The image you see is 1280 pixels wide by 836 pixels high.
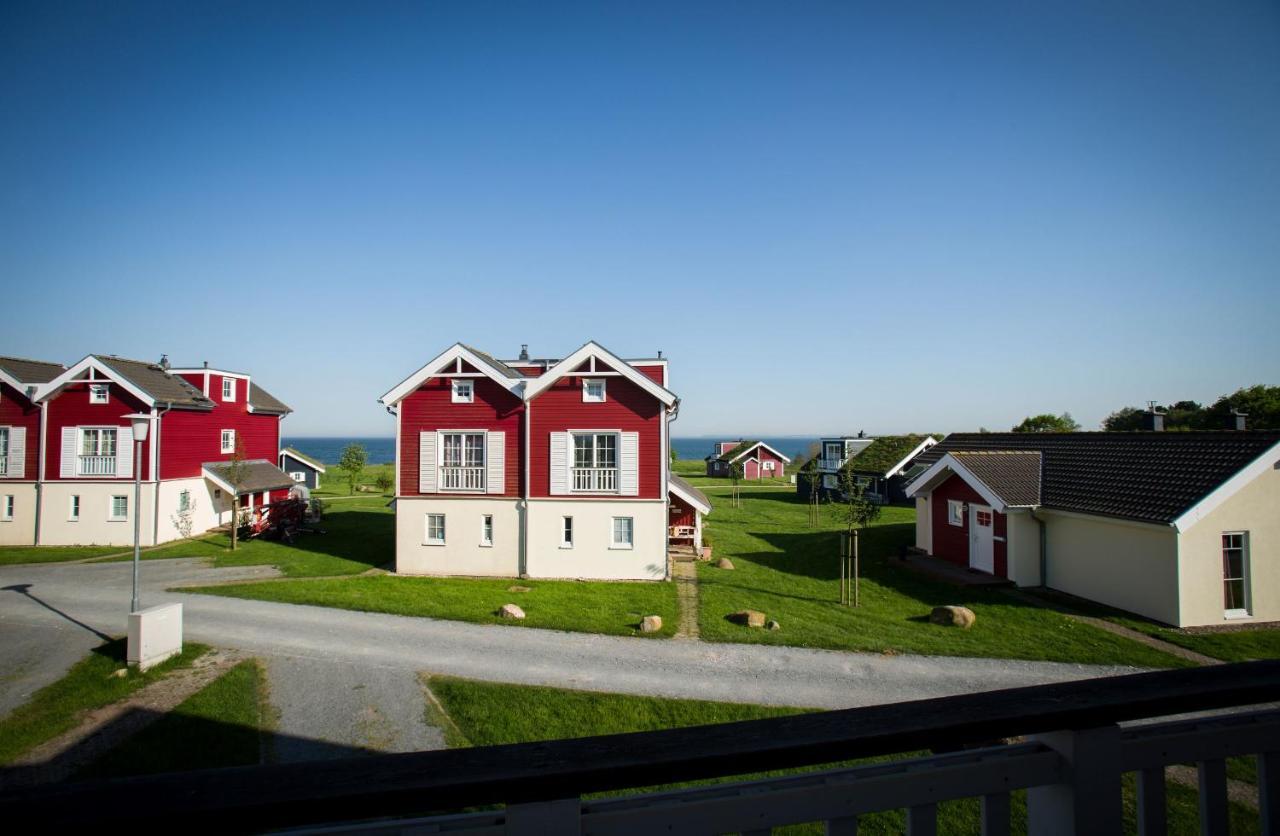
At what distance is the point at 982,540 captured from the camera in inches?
824

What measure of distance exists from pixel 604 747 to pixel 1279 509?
21845 mm

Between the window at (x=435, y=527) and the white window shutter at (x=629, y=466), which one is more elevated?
the white window shutter at (x=629, y=466)

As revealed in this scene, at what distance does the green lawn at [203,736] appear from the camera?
8.76 m

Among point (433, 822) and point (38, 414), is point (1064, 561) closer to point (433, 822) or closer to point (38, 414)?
point (433, 822)

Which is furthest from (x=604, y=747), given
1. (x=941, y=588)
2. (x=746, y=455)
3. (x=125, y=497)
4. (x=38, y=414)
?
(x=746, y=455)

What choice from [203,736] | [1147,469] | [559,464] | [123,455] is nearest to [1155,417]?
[1147,469]

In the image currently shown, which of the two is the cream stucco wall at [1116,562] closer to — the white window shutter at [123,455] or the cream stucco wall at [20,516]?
the white window shutter at [123,455]

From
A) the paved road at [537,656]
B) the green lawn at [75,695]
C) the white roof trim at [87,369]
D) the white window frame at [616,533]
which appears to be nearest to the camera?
the green lawn at [75,695]

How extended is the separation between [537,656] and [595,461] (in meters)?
9.03

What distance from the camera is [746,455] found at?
2667 inches

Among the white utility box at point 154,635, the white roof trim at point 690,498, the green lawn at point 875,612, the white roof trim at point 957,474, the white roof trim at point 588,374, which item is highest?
the white roof trim at point 588,374

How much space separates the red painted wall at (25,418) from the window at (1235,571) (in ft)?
138

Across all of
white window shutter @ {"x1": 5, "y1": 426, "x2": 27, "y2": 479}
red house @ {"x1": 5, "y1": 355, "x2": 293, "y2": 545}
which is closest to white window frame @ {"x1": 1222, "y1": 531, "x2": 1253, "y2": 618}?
red house @ {"x1": 5, "y1": 355, "x2": 293, "y2": 545}

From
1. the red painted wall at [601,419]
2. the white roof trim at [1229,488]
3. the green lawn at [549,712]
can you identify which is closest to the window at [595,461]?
the red painted wall at [601,419]
